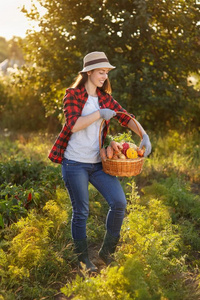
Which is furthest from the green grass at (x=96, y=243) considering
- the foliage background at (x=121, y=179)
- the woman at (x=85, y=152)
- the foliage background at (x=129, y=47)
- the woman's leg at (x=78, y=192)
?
the foliage background at (x=129, y=47)

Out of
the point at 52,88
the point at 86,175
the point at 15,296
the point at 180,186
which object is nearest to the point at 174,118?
the point at 52,88

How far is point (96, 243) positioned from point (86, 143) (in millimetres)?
1312

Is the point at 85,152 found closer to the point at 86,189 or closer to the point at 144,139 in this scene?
the point at 86,189

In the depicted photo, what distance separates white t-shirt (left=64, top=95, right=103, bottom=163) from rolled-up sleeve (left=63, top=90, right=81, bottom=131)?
3.8 inches

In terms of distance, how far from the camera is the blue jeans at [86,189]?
11.6 feet

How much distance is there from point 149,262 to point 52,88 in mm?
7017

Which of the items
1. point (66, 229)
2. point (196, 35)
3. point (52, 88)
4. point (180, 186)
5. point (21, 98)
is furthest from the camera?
point (21, 98)

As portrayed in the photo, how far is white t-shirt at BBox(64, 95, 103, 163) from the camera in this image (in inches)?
140

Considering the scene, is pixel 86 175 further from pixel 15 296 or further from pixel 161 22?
pixel 161 22

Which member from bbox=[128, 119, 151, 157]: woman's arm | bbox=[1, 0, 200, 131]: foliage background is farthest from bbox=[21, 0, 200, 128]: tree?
bbox=[128, 119, 151, 157]: woman's arm

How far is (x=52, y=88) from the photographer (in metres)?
9.76

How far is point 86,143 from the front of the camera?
356cm

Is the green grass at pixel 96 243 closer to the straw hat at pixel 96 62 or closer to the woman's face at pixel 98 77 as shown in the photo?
the woman's face at pixel 98 77

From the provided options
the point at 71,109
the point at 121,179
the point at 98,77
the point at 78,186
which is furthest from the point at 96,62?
the point at 121,179
